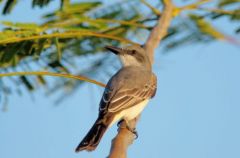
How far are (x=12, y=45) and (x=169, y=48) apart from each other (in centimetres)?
178

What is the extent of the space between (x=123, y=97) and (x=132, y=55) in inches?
35.2

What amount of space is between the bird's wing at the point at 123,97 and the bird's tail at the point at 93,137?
33 cm

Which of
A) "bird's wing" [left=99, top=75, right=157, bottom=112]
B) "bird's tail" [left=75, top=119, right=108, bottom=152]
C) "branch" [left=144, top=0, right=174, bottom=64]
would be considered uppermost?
"branch" [left=144, top=0, right=174, bottom=64]

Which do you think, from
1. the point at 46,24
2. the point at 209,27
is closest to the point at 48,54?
the point at 46,24

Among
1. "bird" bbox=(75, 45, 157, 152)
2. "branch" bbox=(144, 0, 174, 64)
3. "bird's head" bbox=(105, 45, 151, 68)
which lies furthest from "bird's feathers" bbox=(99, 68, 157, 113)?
"branch" bbox=(144, 0, 174, 64)

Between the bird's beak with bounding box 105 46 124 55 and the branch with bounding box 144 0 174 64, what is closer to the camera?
the branch with bounding box 144 0 174 64

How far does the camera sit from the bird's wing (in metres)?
6.80

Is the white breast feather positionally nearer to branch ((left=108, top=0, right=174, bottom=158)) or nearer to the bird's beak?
branch ((left=108, top=0, right=174, bottom=158))

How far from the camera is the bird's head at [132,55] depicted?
750 centimetres

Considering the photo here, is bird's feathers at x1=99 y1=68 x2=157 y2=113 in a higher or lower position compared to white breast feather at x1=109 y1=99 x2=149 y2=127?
higher

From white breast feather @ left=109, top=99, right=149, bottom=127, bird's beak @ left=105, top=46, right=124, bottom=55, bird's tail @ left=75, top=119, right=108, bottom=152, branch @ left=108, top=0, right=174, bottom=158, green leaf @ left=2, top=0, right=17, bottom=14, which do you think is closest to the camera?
branch @ left=108, top=0, right=174, bottom=158

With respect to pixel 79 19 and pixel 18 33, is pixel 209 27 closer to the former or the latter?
pixel 79 19

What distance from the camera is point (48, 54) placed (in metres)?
7.62

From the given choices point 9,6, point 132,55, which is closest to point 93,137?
point 9,6
